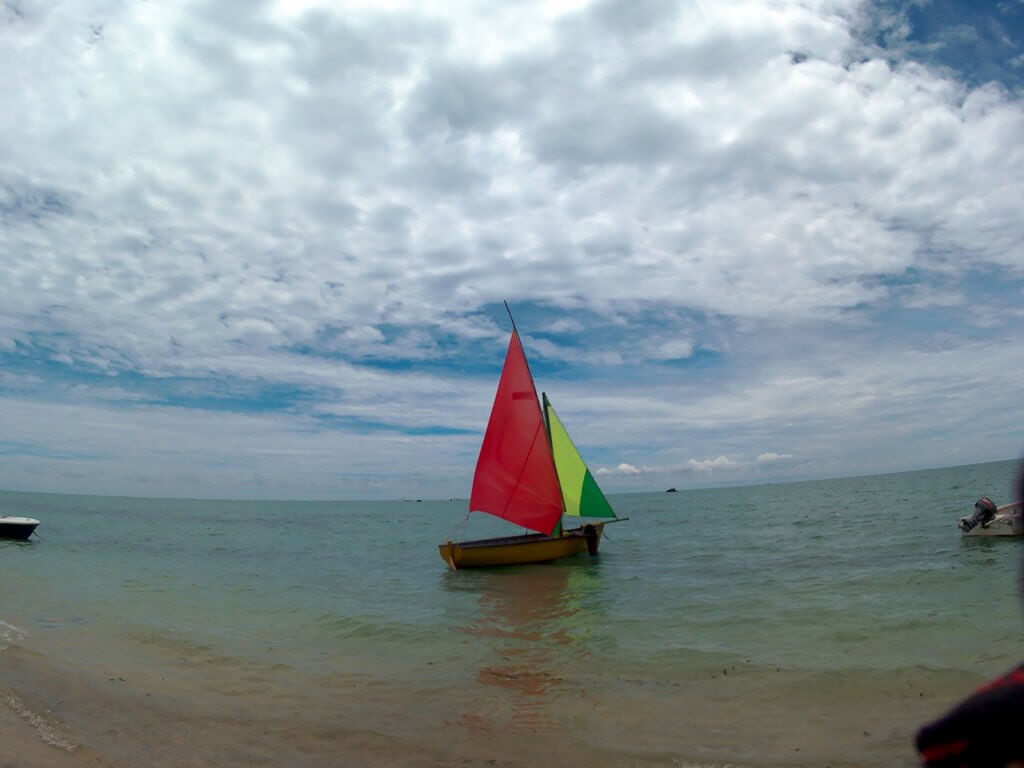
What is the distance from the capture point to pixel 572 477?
31.0 m

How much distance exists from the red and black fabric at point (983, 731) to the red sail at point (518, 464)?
88.3 ft

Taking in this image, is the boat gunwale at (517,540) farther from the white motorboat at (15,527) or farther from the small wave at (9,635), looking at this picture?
the white motorboat at (15,527)

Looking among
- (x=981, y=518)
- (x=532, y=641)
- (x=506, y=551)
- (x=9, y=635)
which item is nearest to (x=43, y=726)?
(x=9, y=635)

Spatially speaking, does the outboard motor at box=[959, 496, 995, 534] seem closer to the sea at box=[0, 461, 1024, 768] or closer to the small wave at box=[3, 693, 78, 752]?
the sea at box=[0, 461, 1024, 768]

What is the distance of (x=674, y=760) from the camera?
7.02 m

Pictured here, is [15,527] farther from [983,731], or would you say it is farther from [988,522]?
[988,522]

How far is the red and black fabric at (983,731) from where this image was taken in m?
1.12

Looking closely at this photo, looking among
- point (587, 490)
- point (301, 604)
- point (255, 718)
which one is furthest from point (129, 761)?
point (587, 490)

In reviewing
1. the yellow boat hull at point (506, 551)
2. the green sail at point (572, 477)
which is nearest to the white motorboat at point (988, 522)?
the green sail at point (572, 477)

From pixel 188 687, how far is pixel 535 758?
5848mm

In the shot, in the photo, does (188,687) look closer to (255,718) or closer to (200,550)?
(255,718)

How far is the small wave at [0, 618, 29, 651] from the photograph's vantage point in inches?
473

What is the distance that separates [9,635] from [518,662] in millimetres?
9732

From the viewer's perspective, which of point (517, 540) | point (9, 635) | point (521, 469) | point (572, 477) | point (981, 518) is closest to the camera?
point (9, 635)
